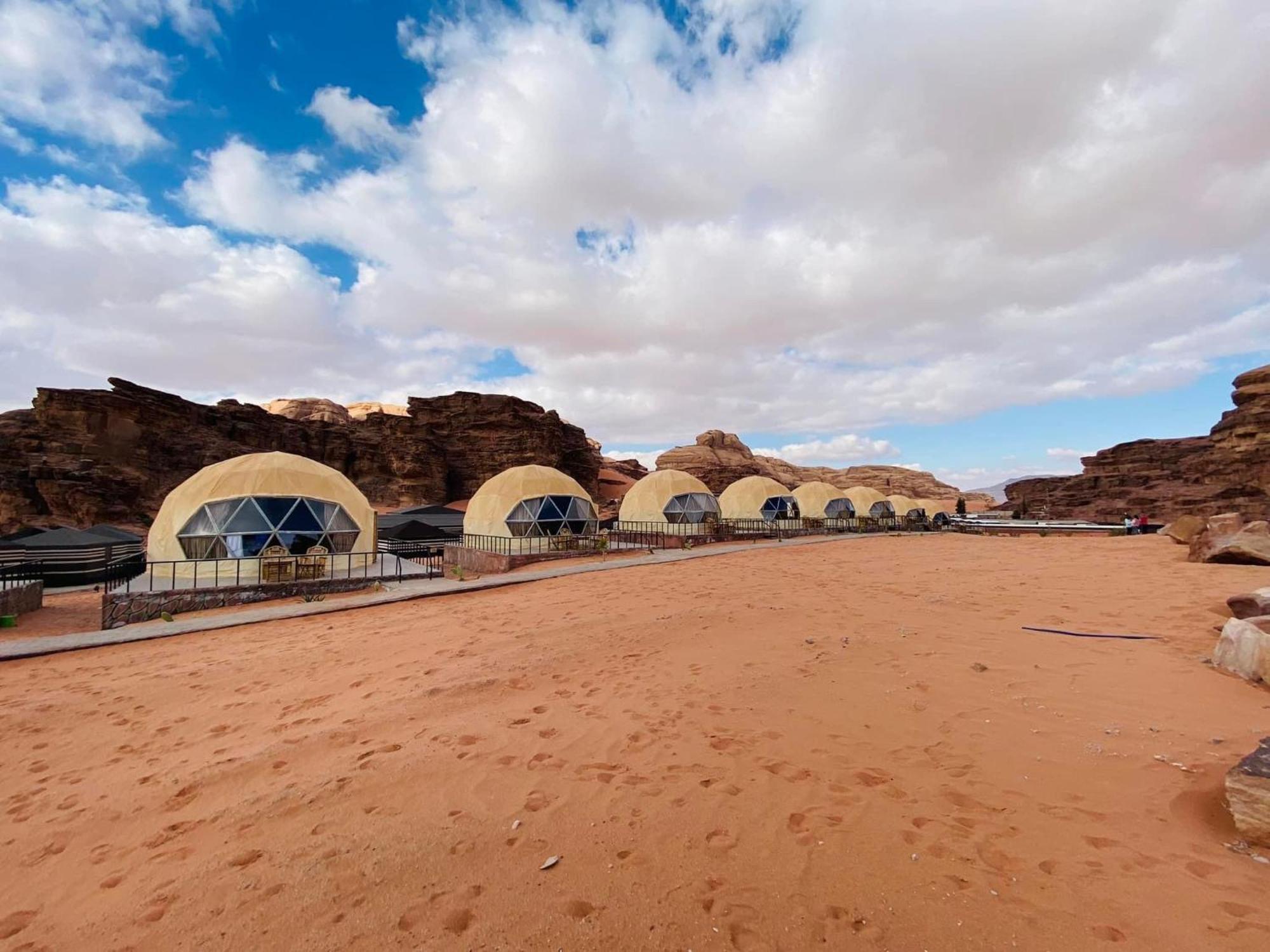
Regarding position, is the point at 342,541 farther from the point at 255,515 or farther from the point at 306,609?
the point at 306,609

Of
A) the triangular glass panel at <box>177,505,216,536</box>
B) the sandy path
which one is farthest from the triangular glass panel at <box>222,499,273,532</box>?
the sandy path

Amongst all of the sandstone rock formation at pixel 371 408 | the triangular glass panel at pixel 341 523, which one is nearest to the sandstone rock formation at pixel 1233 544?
the triangular glass panel at pixel 341 523

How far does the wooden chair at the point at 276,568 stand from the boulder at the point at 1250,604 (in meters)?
19.6

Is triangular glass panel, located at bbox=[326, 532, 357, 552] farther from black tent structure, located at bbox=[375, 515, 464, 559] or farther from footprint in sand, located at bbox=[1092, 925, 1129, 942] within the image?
Result: footprint in sand, located at bbox=[1092, 925, 1129, 942]

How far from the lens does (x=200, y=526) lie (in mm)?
16250

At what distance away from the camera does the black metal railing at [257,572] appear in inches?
563

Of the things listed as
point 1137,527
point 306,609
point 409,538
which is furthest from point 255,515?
point 1137,527

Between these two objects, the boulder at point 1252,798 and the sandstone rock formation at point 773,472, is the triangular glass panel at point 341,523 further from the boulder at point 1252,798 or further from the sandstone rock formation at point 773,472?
the sandstone rock formation at point 773,472

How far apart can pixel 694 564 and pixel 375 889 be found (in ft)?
51.7

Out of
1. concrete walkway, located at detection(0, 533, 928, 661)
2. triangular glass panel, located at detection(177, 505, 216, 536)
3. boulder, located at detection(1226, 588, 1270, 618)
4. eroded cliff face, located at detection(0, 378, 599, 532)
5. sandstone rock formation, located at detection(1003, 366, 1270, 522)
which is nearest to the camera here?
boulder, located at detection(1226, 588, 1270, 618)

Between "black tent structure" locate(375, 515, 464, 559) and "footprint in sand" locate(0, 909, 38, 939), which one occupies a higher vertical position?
"black tent structure" locate(375, 515, 464, 559)

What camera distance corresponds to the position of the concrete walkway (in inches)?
380

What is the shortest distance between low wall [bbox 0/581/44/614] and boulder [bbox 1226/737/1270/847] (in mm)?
19708

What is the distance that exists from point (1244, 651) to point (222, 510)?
22250mm
